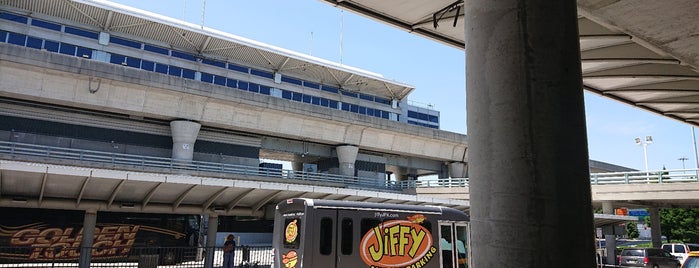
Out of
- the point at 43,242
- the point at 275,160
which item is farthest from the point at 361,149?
the point at 43,242

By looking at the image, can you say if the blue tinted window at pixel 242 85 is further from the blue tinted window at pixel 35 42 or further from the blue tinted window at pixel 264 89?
the blue tinted window at pixel 35 42

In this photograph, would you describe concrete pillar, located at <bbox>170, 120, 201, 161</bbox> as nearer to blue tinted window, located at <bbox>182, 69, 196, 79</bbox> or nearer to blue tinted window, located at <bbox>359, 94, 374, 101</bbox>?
blue tinted window, located at <bbox>182, 69, 196, 79</bbox>

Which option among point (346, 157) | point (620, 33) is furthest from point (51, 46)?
point (620, 33)

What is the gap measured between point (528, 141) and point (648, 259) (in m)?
27.9

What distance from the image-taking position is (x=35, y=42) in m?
44.3

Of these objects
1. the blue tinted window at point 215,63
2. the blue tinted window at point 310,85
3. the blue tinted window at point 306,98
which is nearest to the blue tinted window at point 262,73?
the blue tinted window at point 215,63

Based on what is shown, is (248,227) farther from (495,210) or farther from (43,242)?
(495,210)

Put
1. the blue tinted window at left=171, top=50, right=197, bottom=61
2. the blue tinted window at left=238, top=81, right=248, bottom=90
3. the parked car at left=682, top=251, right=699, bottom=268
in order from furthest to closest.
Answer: the blue tinted window at left=238, top=81, right=248, bottom=90 < the blue tinted window at left=171, top=50, right=197, bottom=61 < the parked car at left=682, top=251, right=699, bottom=268

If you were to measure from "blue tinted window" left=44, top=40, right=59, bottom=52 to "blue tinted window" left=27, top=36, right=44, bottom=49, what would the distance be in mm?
348

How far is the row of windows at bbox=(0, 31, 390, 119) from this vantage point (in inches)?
1726

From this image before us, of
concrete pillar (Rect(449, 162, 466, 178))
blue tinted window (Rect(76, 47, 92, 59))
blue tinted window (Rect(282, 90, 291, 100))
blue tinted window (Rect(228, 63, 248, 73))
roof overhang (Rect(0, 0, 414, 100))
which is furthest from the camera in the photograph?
blue tinted window (Rect(282, 90, 291, 100))

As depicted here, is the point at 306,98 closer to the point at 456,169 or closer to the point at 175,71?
the point at 175,71

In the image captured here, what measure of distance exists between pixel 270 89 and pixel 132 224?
31.0 metres

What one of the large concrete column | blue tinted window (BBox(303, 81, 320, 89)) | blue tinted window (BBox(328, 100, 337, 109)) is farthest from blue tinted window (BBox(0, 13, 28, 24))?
the large concrete column
